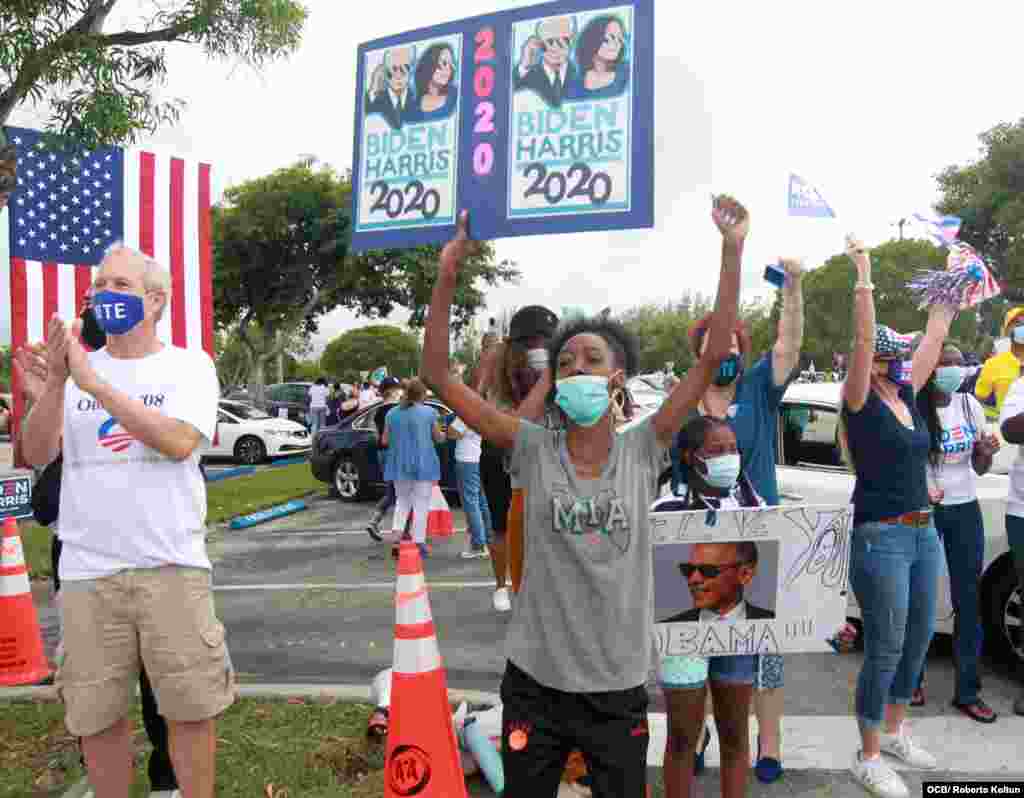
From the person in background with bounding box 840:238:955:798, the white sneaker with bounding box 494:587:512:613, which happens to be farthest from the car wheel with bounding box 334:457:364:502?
the person in background with bounding box 840:238:955:798

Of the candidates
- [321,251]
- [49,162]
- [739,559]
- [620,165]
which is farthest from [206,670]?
[321,251]

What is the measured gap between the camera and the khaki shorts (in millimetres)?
2668

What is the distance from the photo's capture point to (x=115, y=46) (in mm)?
6066

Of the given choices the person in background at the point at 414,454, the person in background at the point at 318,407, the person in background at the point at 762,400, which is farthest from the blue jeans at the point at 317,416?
the person in background at the point at 762,400

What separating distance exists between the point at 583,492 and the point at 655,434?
0.94 ft

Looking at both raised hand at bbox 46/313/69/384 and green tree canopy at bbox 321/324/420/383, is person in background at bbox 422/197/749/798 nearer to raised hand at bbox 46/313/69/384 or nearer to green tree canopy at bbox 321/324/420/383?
raised hand at bbox 46/313/69/384

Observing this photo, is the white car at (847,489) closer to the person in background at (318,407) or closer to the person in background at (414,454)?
the person in background at (414,454)

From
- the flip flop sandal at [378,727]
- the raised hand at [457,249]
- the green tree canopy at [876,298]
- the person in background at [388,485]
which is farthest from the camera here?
the green tree canopy at [876,298]

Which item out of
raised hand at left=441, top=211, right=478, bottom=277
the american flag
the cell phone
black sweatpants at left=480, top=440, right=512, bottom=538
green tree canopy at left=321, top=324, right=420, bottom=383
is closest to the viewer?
raised hand at left=441, top=211, right=478, bottom=277

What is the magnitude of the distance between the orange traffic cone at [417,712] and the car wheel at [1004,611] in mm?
3338

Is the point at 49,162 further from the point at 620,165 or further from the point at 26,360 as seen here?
the point at 620,165

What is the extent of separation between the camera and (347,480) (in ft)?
43.2

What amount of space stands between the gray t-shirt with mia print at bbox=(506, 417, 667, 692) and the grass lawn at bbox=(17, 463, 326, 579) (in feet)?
23.0

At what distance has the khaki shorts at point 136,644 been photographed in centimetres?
267
